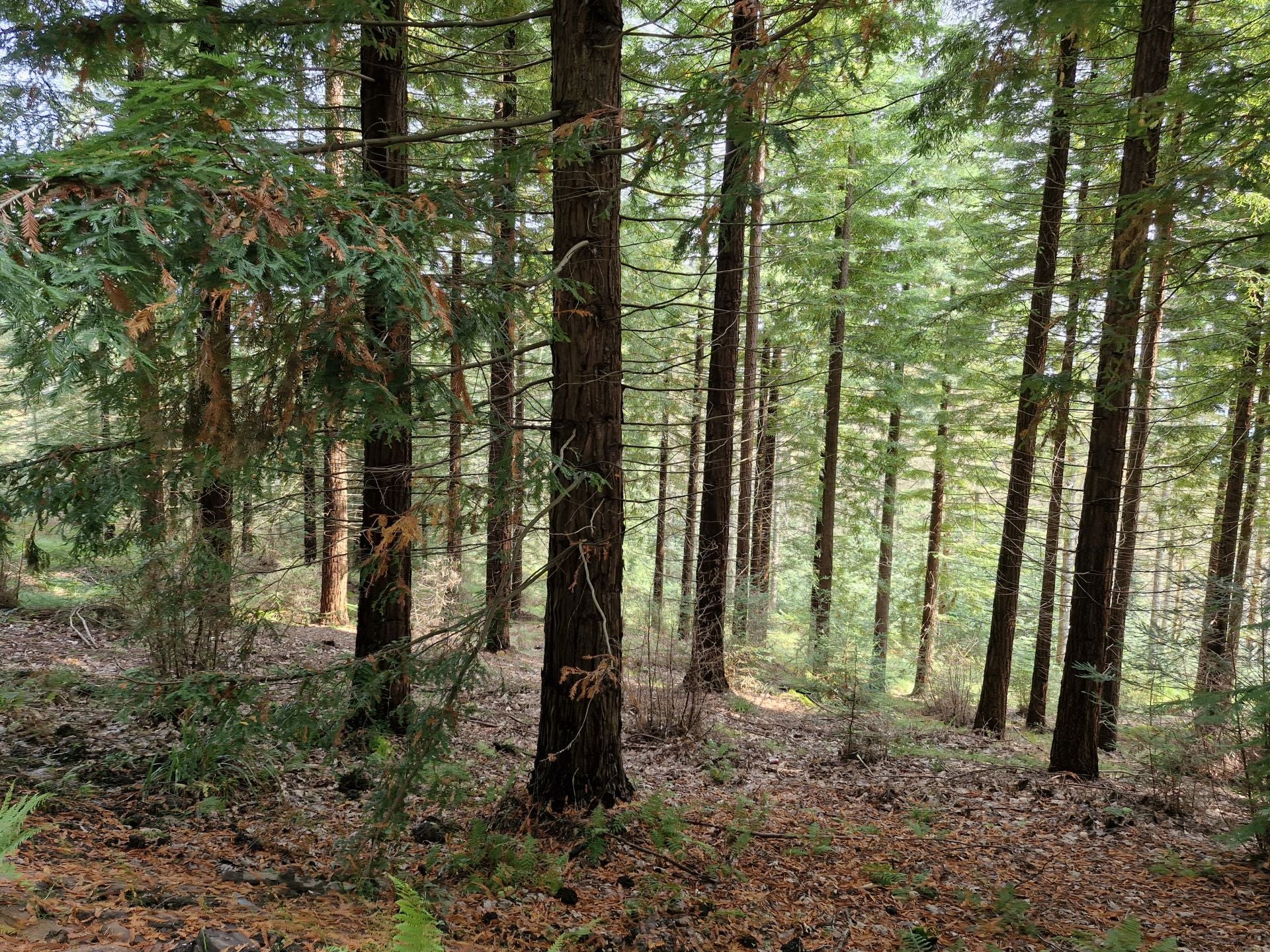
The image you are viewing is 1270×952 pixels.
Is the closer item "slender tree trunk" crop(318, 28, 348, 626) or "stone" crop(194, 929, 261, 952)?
"stone" crop(194, 929, 261, 952)

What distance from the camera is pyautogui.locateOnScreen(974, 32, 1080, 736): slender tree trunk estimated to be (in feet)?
29.3

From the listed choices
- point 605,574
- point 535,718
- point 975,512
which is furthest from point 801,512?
point 605,574

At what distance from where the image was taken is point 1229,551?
1150 cm

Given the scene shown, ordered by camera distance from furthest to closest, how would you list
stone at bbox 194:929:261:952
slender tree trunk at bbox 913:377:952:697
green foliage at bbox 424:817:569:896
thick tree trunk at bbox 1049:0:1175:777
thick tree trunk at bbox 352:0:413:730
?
slender tree trunk at bbox 913:377:952:697 < thick tree trunk at bbox 1049:0:1175:777 < thick tree trunk at bbox 352:0:413:730 < green foliage at bbox 424:817:569:896 < stone at bbox 194:929:261:952

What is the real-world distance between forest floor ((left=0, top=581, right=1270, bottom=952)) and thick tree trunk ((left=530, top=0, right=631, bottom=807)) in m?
0.60

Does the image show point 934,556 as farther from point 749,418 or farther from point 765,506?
point 765,506

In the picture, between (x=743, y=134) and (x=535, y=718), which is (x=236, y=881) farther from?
(x=743, y=134)

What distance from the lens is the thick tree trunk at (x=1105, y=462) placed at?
20.7 ft

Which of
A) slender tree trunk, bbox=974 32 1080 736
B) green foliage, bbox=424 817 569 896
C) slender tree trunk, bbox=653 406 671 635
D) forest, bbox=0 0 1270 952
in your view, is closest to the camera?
forest, bbox=0 0 1270 952

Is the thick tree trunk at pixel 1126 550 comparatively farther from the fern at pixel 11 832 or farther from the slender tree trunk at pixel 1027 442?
the fern at pixel 11 832

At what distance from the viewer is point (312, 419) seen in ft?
11.7

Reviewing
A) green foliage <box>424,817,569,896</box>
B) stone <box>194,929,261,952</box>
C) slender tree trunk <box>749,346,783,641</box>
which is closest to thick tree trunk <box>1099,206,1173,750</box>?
slender tree trunk <box>749,346,783,641</box>

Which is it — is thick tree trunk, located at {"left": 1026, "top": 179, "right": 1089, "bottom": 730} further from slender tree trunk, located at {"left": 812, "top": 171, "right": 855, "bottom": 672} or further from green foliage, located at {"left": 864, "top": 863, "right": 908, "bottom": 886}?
green foliage, located at {"left": 864, "top": 863, "right": 908, "bottom": 886}

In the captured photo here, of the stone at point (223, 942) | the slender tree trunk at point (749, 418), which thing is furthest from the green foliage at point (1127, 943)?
the slender tree trunk at point (749, 418)
